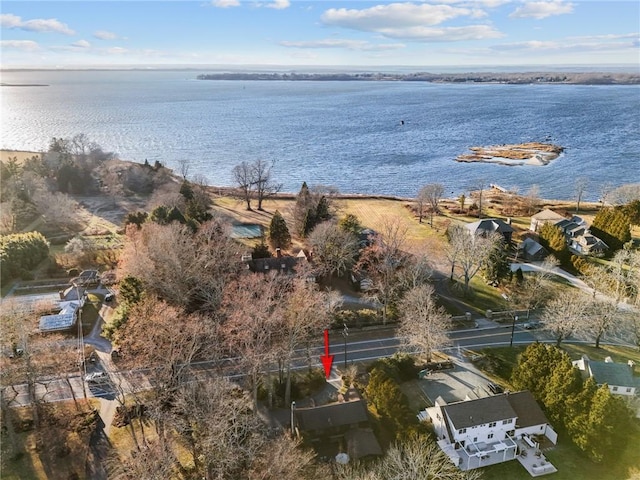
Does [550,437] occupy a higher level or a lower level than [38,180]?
lower

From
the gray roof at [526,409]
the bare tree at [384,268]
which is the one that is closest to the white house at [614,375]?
the gray roof at [526,409]

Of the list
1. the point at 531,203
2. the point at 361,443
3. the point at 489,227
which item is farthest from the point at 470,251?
the point at 531,203

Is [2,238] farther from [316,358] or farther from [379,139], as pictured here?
[379,139]

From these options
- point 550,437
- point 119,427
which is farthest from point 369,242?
point 119,427

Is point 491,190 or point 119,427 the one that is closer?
point 119,427

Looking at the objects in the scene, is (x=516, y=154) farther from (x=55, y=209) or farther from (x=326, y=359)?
(x=55, y=209)

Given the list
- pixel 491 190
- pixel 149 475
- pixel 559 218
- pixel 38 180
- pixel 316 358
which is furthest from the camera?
pixel 491 190
